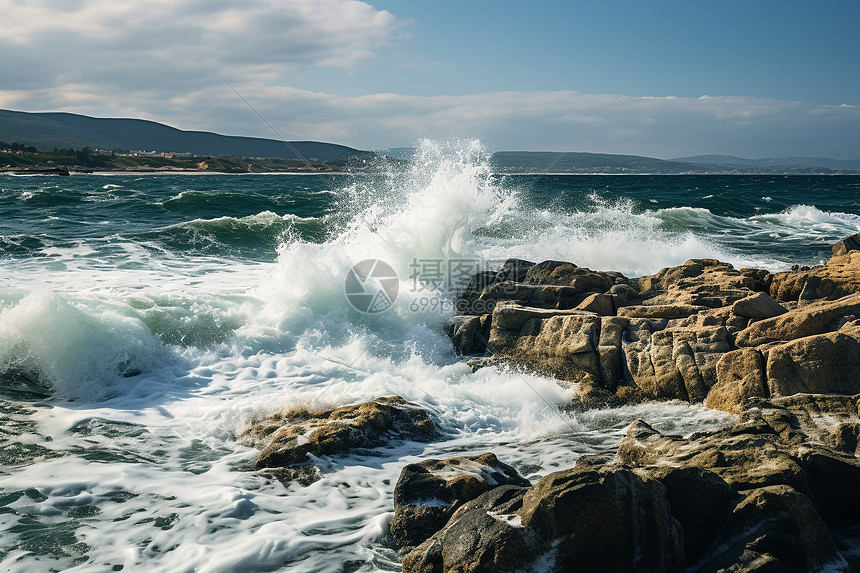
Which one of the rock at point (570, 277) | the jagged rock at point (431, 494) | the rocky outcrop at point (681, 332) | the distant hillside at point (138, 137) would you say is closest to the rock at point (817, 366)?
the rocky outcrop at point (681, 332)

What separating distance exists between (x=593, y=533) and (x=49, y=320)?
23.7 ft

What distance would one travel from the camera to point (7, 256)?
13570mm

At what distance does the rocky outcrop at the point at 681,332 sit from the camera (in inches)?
211

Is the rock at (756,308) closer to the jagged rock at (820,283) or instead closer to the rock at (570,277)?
the jagged rock at (820,283)

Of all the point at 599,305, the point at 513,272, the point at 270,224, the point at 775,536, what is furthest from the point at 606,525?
the point at 270,224

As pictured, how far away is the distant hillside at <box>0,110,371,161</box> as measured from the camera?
145125mm

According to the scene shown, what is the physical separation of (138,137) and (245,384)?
6940 inches

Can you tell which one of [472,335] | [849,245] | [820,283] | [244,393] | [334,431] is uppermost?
[849,245]

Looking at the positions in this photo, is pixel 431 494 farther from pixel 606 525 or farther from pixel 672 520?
pixel 672 520

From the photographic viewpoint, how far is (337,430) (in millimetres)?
5027

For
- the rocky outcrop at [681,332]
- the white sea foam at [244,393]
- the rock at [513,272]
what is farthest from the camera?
the rock at [513,272]

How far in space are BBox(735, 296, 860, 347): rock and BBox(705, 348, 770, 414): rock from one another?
0.44m

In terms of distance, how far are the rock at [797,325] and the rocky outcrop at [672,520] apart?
241cm

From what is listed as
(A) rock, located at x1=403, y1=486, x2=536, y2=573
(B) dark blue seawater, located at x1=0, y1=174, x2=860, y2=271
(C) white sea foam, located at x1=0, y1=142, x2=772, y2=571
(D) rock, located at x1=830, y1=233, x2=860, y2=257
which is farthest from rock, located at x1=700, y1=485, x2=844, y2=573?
(D) rock, located at x1=830, y1=233, x2=860, y2=257
